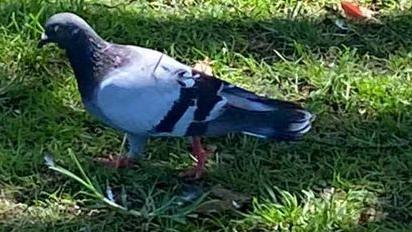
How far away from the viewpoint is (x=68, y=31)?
369 cm

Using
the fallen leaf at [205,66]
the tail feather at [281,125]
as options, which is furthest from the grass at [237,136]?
the tail feather at [281,125]

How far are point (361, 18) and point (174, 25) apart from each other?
78cm

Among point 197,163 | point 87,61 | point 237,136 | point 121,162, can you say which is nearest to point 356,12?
point 237,136

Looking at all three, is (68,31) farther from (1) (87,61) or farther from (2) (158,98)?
(2) (158,98)

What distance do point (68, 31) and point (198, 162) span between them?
0.61 metres

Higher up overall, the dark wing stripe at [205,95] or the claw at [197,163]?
the dark wing stripe at [205,95]

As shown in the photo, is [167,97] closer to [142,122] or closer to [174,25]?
[142,122]

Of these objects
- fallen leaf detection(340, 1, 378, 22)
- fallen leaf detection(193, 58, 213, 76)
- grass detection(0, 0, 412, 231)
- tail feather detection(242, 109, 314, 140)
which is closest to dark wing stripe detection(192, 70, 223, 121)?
tail feather detection(242, 109, 314, 140)

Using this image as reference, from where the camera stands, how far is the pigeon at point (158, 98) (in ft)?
11.8

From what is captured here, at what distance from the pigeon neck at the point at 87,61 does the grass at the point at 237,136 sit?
0.33 metres

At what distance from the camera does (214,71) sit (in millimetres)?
4430

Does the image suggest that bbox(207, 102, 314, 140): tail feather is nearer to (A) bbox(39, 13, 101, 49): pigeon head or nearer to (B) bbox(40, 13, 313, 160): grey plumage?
(B) bbox(40, 13, 313, 160): grey plumage

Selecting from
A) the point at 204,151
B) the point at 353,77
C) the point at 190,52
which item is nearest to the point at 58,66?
the point at 190,52

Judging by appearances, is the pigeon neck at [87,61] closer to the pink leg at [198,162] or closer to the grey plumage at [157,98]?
the grey plumage at [157,98]
